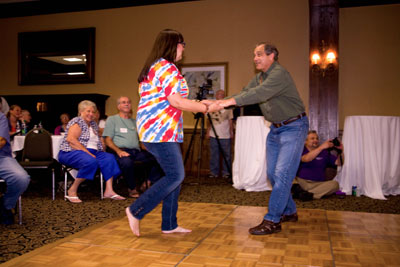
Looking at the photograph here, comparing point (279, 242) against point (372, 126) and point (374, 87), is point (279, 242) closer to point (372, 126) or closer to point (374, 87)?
point (372, 126)

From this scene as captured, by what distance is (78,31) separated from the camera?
25.0ft

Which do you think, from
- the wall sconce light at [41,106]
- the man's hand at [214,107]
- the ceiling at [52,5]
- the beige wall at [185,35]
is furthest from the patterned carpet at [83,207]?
the ceiling at [52,5]

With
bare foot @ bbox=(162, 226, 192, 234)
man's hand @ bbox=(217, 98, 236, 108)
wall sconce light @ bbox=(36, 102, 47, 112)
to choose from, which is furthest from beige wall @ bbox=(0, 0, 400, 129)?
bare foot @ bbox=(162, 226, 192, 234)

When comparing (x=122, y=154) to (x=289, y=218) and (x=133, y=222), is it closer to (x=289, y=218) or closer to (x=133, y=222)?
(x=133, y=222)

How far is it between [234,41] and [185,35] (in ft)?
3.21

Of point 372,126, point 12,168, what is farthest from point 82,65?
point 372,126

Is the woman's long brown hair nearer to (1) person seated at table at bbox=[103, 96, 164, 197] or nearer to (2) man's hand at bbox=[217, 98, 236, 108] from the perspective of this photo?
(2) man's hand at bbox=[217, 98, 236, 108]

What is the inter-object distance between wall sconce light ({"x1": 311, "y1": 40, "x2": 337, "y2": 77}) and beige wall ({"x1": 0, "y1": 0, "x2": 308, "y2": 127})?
0.28 m

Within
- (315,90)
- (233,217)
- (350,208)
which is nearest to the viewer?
(233,217)

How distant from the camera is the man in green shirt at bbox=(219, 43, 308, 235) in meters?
2.53

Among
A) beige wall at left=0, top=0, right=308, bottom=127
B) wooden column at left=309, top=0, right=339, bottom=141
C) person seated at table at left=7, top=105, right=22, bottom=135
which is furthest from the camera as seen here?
beige wall at left=0, top=0, right=308, bottom=127

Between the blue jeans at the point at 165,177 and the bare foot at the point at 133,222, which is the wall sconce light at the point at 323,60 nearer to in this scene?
the blue jeans at the point at 165,177

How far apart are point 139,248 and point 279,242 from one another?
35.8 inches

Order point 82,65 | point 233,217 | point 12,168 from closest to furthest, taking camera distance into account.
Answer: point 12,168 < point 233,217 < point 82,65
